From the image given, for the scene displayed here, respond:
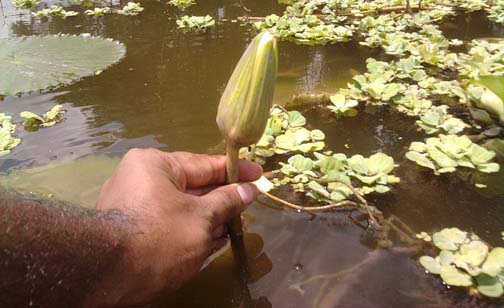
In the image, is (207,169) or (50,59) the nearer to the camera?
(207,169)

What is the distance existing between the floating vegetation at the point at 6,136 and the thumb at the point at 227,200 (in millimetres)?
1457

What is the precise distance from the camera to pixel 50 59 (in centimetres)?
337

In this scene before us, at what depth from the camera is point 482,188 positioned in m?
1.79

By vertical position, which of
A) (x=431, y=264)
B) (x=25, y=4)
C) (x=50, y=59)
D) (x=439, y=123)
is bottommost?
(x=431, y=264)

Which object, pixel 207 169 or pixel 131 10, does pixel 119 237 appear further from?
pixel 131 10

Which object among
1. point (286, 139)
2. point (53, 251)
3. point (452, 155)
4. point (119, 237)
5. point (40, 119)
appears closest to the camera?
point (53, 251)

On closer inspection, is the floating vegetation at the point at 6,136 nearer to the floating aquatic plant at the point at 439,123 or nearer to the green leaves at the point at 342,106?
the green leaves at the point at 342,106

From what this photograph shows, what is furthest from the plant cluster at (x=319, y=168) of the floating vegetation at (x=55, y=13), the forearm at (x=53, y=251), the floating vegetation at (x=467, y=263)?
the floating vegetation at (x=55, y=13)

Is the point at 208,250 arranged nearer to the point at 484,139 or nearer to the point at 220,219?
the point at 220,219

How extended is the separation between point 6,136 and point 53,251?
1.62 m

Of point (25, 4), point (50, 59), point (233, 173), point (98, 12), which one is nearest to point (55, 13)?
point (98, 12)

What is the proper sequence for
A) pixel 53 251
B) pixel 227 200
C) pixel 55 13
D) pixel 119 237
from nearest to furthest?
pixel 53 251, pixel 119 237, pixel 227 200, pixel 55 13

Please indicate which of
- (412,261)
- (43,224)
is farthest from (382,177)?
(43,224)

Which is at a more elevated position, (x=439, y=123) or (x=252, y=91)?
(x=252, y=91)
